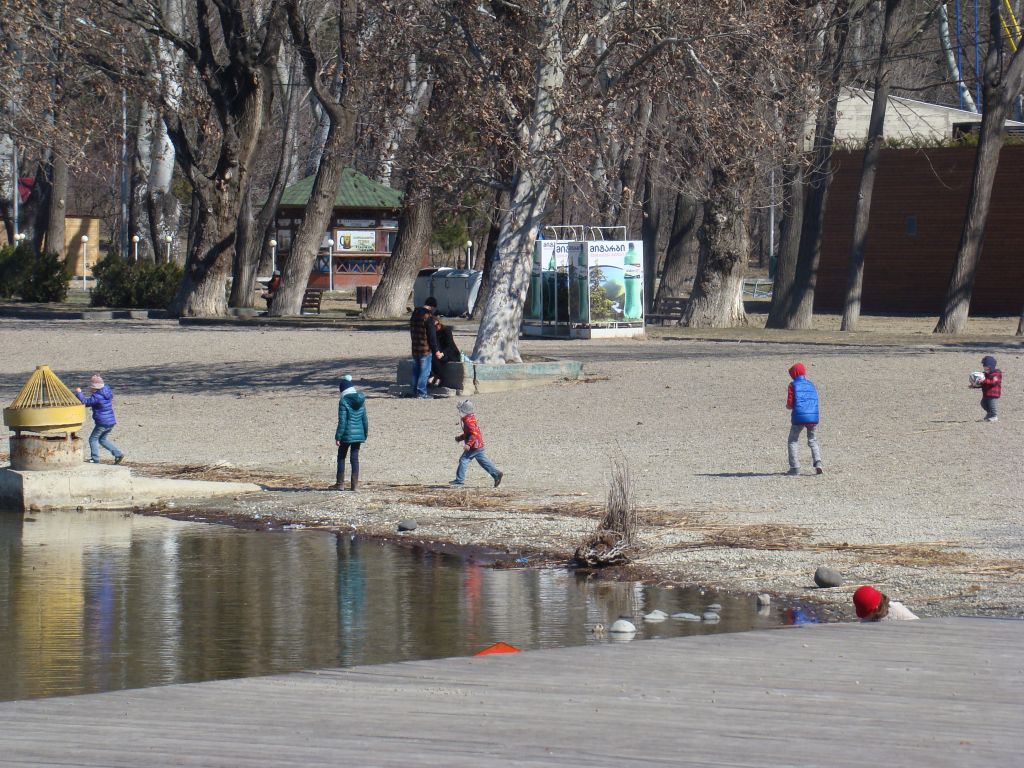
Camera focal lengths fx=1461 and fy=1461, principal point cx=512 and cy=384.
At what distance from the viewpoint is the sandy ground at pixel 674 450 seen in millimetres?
11234

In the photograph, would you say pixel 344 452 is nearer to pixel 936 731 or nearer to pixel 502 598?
pixel 502 598

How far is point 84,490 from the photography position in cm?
1490

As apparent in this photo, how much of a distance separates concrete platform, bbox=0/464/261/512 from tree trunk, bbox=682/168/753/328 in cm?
2138

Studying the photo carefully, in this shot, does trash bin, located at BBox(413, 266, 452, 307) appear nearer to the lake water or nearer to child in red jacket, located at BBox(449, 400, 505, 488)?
child in red jacket, located at BBox(449, 400, 505, 488)

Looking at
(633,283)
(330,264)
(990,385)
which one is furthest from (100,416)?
(330,264)

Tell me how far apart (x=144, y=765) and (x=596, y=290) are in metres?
26.7

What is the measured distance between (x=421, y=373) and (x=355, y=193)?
132 ft

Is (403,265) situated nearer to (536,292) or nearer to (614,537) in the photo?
(536,292)

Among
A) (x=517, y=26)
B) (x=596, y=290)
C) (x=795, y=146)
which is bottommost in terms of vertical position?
(x=596, y=290)

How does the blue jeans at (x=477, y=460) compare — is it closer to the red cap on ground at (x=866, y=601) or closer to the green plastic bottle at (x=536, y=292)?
the red cap on ground at (x=866, y=601)

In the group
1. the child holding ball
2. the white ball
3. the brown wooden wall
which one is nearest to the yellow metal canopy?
the white ball

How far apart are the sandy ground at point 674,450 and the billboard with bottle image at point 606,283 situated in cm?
166

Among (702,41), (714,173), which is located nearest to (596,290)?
(714,173)

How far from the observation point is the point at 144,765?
5.55 m
